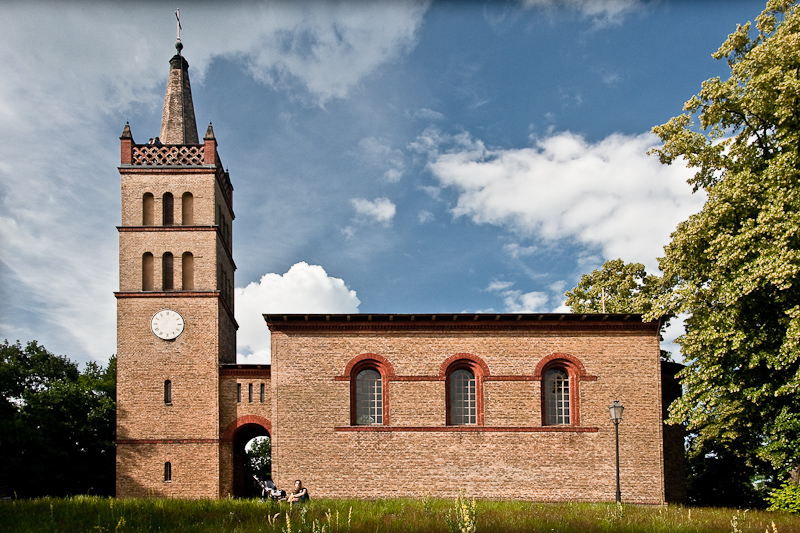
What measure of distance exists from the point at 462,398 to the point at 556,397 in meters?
3.81

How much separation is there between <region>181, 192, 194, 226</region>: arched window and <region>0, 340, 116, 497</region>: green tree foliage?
14724 mm

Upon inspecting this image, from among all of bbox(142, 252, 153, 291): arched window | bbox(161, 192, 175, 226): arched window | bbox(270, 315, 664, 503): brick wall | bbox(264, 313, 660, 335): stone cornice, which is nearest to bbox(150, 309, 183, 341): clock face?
bbox(142, 252, 153, 291): arched window

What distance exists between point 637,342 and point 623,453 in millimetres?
4417

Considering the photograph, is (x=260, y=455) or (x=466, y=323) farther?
(x=260, y=455)

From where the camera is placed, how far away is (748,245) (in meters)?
20.0

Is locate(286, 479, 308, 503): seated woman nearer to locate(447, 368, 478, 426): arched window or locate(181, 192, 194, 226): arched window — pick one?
locate(447, 368, 478, 426): arched window

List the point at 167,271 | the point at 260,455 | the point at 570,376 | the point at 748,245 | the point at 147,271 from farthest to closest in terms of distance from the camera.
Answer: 1. the point at 260,455
2. the point at 167,271
3. the point at 147,271
4. the point at 570,376
5. the point at 748,245

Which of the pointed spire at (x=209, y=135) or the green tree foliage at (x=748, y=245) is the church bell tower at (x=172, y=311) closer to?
the pointed spire at (x=209, y=135)

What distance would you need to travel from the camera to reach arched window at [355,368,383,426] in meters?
25.5

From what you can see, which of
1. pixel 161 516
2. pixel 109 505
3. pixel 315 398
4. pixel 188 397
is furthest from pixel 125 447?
pixel 161 516

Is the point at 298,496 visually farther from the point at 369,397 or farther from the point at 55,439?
the point at 55,439

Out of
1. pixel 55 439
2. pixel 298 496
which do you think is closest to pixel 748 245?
pixel 298 496

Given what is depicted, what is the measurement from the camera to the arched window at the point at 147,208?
2980cm

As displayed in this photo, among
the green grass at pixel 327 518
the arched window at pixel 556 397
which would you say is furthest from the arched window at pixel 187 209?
the arched window at pixel 556 397
